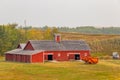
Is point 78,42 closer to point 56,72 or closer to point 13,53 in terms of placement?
point 13,53

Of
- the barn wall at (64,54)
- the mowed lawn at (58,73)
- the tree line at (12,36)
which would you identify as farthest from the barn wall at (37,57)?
the tree line at (12,36)

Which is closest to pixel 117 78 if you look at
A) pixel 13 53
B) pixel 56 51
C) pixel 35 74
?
pixel 35 74

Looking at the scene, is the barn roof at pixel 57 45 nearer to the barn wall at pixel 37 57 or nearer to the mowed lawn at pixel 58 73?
the barn wall at pixel 37 57

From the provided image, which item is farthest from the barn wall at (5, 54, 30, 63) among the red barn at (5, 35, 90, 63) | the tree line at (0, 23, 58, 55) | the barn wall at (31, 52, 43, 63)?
the tree line at (0, 23, 58, 55)

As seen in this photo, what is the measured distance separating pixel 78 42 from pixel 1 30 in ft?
99.0

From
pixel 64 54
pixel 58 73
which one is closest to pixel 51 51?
pixel 64 54

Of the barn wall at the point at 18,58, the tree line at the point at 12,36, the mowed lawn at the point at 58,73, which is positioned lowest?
the mowed lawn at the point at 58,73

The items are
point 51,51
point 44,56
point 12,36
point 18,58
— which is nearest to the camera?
point 44,56

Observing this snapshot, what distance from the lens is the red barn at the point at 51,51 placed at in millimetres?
74400

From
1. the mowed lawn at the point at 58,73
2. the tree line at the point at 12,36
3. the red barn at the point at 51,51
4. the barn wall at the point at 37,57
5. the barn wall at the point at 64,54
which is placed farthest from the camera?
the tree line at the point at 12,36

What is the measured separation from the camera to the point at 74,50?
262 feet

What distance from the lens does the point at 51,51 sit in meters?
77.4

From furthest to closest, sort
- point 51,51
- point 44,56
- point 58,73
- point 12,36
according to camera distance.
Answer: point 12,36 < point 51,51 < point 44,56 < point 58,73

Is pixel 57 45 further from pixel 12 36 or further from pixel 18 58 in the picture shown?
pixel 12 36
